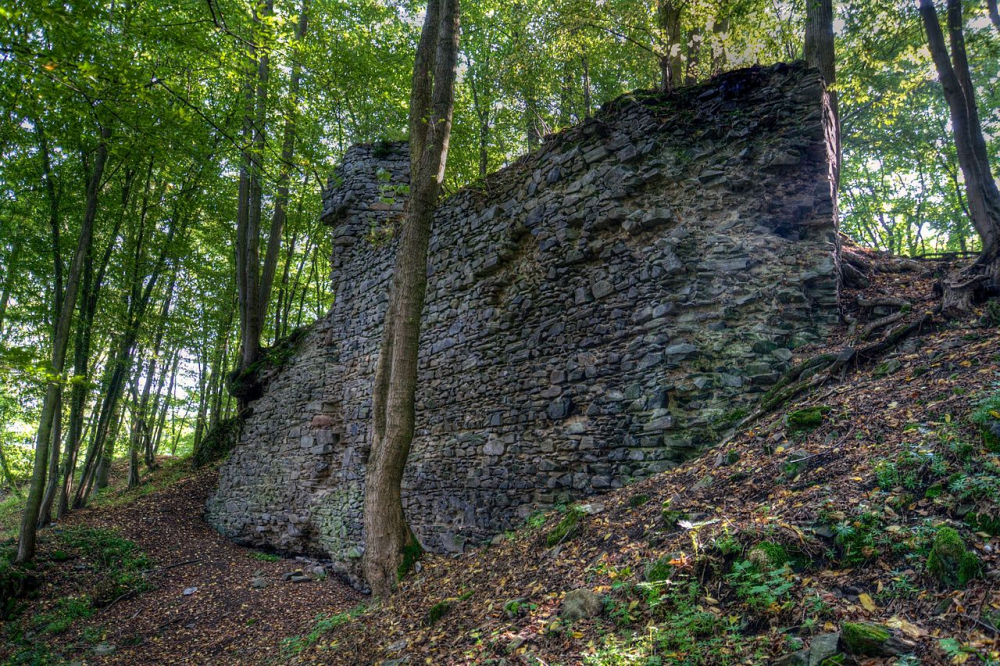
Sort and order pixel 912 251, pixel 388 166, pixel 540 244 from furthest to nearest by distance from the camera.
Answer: pixel 912 251, pixel 388 166, pixel 540 244

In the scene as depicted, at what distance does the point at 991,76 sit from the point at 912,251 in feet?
15.7

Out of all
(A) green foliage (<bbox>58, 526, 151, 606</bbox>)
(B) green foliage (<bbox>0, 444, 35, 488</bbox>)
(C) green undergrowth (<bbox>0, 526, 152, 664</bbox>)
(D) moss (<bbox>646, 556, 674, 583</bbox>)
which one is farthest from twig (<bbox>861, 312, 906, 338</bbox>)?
(B) green foliage (<bbox>0, 444, 35, 488</bbox>)

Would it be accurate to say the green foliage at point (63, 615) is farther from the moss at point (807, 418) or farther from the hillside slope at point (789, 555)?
the moss at point (807, 418)

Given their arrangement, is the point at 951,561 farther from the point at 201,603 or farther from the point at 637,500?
the point at 201,603

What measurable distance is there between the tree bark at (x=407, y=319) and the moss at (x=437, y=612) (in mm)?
1258

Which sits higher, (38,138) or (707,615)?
(38,138)

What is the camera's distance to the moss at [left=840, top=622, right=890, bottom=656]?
1.91m

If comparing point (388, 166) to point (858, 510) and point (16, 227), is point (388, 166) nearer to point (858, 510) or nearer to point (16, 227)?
point (16, 227)

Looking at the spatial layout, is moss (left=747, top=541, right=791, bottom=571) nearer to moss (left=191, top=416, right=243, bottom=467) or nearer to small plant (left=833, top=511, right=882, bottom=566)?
small plant (left=833, top=511, right=882, bottom=566)

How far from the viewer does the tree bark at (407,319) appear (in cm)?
531

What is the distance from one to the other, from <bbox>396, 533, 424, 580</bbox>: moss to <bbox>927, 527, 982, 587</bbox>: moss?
4.25 metres

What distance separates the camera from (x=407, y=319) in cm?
559

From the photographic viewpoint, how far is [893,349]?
430 centimetres

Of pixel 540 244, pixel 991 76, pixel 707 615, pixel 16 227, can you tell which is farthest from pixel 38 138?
pixel 991 76
